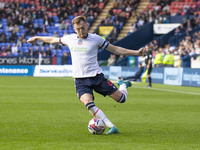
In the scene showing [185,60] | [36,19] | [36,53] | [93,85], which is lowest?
[36,53]

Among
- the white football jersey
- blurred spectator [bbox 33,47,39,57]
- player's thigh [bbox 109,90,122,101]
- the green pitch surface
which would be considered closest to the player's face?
the white football jersey

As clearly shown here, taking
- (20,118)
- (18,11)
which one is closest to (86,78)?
(20,118)

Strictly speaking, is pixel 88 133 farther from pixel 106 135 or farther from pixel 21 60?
pixel 21 60

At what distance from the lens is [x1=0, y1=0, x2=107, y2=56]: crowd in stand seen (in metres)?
45.4

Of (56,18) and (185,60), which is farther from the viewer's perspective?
(56,18)

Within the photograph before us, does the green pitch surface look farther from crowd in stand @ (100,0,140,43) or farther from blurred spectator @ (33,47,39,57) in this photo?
crowd in stand @ (100,0,140,43)

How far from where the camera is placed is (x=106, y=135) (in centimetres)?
873

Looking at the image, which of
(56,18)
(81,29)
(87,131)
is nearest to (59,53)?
(56,18)

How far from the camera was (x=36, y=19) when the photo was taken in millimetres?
49031

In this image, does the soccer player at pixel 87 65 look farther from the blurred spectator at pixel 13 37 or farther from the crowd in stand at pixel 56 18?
the blurred spectator at pixel 13 37

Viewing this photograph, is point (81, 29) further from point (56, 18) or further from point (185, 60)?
point (56, 18)

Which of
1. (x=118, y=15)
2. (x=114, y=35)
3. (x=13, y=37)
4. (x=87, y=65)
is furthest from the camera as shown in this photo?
(x=118, y=15)

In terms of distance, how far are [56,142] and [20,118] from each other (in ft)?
11.7

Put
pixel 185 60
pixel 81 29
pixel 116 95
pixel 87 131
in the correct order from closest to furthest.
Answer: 1. pixel 81 29
2. pixel 116 95
3. pixel 87 131
4. pixel 185 60
